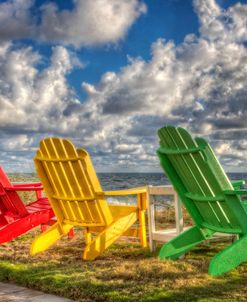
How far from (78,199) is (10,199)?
120cm

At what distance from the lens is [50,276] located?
4.51m

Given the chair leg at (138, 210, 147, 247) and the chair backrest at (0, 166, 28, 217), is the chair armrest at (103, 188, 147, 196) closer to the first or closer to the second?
the chair leg at (138, 210, 147, 247)

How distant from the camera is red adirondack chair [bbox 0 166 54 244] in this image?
239 inches

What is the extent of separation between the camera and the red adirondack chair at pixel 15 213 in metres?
6.07

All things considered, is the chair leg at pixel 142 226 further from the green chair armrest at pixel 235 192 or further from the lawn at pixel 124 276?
the green chair armrest at pixel 235 192

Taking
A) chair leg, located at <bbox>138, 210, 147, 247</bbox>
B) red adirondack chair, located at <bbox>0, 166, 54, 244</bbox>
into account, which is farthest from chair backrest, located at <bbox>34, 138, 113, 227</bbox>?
chair leg, located at <bbox>138, 210, 147, 247</bbox>

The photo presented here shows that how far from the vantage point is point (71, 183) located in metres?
5.53

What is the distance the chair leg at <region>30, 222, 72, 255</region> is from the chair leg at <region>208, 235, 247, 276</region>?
250 cm

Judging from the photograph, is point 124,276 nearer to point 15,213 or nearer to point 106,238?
point 106,238

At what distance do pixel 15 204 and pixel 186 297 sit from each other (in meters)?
3.09

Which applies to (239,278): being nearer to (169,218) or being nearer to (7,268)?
(7,268)

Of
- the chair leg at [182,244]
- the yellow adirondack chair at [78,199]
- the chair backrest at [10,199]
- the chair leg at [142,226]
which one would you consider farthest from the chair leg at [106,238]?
the chair backrest at [10,199]

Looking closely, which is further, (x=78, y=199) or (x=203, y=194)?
(x=78, y=199)

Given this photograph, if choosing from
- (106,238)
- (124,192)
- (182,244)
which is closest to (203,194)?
(182,244)
